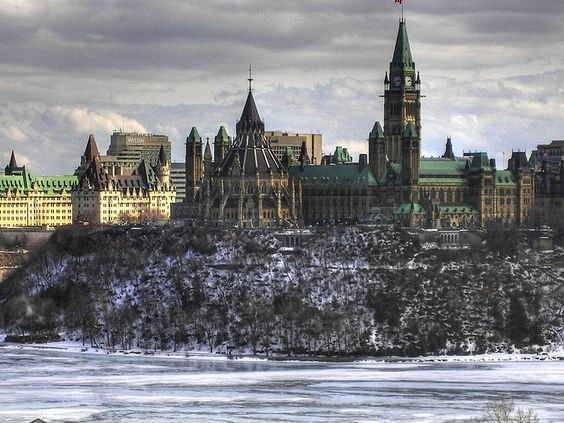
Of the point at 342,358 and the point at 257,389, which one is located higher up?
the point at 342,358

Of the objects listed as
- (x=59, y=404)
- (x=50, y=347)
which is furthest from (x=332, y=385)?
(x=50, y=347)

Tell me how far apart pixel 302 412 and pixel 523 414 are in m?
20.3

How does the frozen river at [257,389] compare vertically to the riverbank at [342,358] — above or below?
below

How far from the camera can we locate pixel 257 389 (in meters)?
160

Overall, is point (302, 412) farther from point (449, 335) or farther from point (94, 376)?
point (449, 335)

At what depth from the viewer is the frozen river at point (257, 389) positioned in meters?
143

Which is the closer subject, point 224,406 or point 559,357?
point 224,406

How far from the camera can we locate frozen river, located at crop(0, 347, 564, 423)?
143 m

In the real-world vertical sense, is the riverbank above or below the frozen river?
above

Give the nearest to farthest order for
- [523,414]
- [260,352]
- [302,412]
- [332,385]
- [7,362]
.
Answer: [523,414] < [302,412] < [332,385] < [7,362] < [260,352]

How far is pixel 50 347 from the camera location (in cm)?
19900

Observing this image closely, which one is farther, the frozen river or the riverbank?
the riverbank

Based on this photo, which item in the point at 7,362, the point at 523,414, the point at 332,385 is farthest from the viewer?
the point at 7,362

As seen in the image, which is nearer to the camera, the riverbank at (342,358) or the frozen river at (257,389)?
the frozen river at (257,389)
